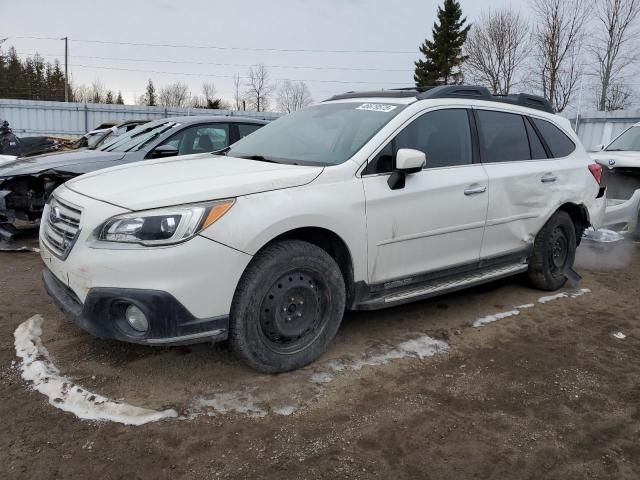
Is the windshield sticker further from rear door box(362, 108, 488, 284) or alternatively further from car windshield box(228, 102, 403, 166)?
rear door box(362, 108, 488, 284)

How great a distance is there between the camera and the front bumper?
279cm

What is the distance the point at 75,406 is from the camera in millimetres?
2912

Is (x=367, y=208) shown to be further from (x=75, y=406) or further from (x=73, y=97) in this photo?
(x=73, y=97)

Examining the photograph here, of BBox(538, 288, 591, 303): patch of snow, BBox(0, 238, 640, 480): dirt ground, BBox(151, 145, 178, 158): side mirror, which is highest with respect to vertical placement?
BBox(151, 145, 178, 158): side mirror

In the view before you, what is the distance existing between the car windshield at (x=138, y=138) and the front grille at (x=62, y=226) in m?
3.57

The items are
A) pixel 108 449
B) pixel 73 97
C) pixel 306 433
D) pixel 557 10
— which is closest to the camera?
pixel 108 449

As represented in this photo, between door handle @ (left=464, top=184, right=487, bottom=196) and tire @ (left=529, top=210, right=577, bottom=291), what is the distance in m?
1.11

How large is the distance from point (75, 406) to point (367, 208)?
2071 millimetres

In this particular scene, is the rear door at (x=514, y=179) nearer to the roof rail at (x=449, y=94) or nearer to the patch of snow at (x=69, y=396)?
the roof rail at (x=449, y=94)

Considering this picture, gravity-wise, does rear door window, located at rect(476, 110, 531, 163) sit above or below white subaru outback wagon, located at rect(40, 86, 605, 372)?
above

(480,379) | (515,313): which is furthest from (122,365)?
(515,313)

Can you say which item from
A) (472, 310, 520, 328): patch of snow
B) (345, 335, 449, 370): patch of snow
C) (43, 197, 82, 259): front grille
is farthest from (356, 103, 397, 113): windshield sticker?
(43, 197, 82, 259): front grille

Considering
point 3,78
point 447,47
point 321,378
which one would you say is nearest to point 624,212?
point 321,378

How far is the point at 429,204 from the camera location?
12.5ft
